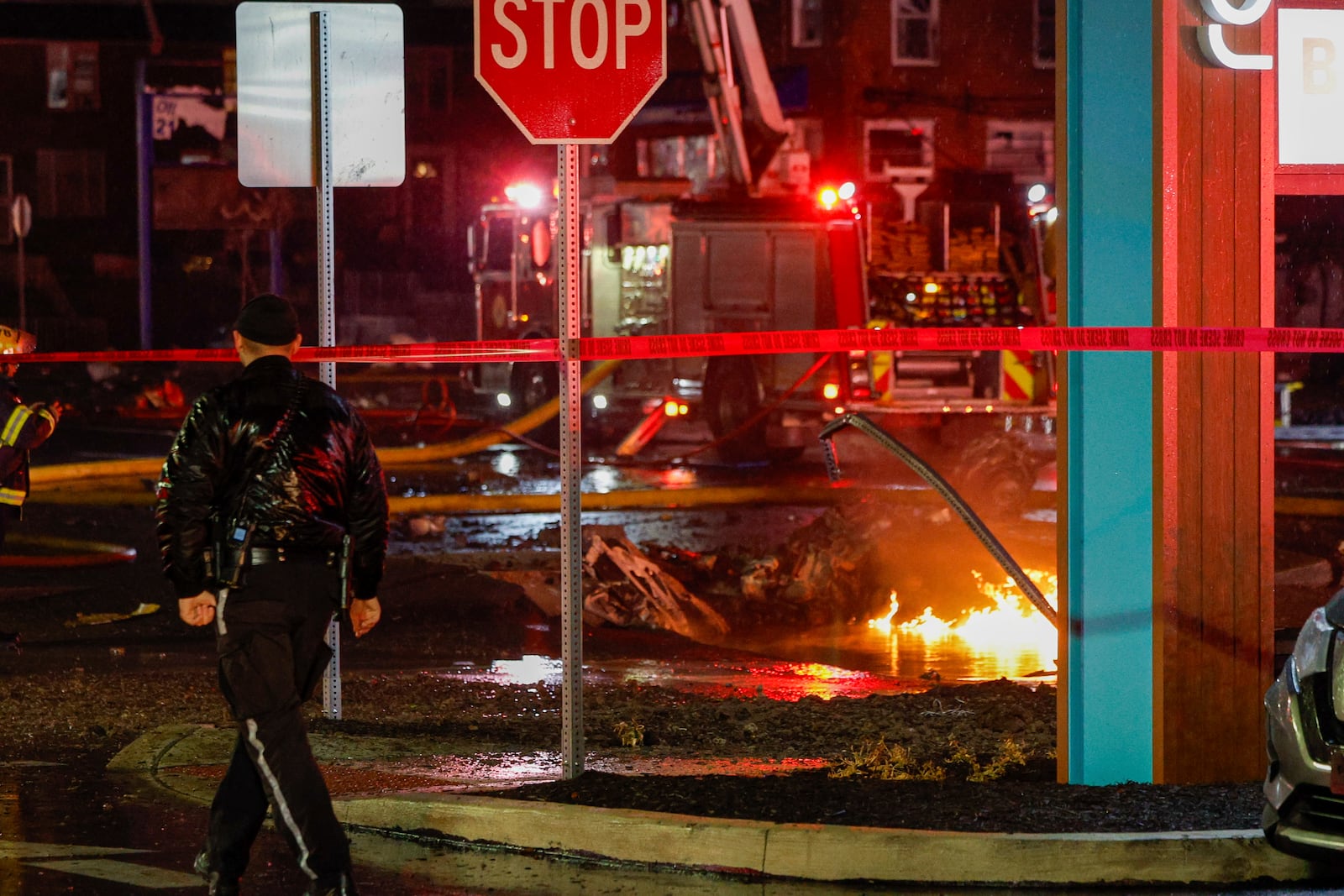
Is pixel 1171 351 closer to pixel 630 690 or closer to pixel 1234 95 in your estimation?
pixel 1234 95

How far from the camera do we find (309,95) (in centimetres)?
751

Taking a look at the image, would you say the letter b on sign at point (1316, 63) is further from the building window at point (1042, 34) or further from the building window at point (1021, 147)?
the building window at point (1021, 147)

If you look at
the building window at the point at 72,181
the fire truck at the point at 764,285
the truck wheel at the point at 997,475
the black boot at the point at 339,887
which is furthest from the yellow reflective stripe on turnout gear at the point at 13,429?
the building window at the point at 72,181

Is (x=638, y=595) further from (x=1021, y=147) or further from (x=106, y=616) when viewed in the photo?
(x=1021, y=147)

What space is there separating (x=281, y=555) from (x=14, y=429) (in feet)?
17.2

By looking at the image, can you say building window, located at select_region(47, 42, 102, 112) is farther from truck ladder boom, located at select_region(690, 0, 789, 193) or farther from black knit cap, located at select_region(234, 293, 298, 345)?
black knit cap, located at select_region(234, 293, 298, 345)

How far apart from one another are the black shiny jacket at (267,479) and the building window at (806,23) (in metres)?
32.0

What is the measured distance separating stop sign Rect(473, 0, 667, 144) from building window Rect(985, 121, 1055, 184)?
31.2m

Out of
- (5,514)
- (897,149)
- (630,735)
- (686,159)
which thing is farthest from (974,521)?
(897,149)

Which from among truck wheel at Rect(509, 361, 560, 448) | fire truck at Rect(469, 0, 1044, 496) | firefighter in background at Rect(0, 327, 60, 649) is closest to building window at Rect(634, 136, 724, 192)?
fire truck at Rect(469, 0, 1044, 496)

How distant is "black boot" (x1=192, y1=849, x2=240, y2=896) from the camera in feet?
16.0

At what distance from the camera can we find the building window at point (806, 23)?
35594 millimetres

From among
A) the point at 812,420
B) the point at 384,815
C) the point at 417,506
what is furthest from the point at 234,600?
A: the point at 812,420

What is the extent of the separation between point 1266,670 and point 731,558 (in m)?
6.02
